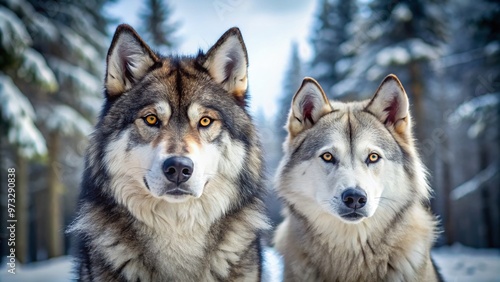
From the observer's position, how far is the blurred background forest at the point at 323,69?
31.2ft

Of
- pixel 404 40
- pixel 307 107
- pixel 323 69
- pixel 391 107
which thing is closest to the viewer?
pixel 391 107

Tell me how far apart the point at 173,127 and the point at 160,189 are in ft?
Answer: 1.65

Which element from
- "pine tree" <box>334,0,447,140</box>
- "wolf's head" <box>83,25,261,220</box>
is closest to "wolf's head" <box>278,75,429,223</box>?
"wolf's head" <box>83,25,261,220</box>

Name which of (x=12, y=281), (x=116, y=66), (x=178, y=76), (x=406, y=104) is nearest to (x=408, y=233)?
(x=406, y=104)

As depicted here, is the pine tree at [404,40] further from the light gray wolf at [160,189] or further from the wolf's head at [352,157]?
the light gray wolf at [160,189]

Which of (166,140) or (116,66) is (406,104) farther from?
(116,66)

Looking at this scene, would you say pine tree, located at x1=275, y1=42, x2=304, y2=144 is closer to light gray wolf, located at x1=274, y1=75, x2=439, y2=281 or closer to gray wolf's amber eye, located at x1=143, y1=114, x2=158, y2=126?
light gray wolf, located at x1=274, y1=75, x2=439, y2=281

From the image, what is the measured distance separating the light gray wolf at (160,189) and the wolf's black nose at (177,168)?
0.07 meters

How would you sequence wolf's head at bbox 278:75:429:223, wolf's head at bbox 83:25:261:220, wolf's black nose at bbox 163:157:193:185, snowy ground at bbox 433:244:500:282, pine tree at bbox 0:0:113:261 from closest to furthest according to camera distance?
wolf's black nose at bbox 163:157:193:185 < wolf's head at bbox 83:25:261:220 < wolf's head at bbox 278:75:429:223 < snowy ground at bbox 433:244:500:282 < pine tree at bbox 0:0:113:261

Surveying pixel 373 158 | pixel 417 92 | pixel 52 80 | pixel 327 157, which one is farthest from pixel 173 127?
pixel 417 92

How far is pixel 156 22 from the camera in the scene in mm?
15992

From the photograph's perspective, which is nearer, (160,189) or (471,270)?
(160,189)

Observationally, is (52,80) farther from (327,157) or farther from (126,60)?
(327,157)

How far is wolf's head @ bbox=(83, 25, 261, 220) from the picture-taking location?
2861 millimetres
